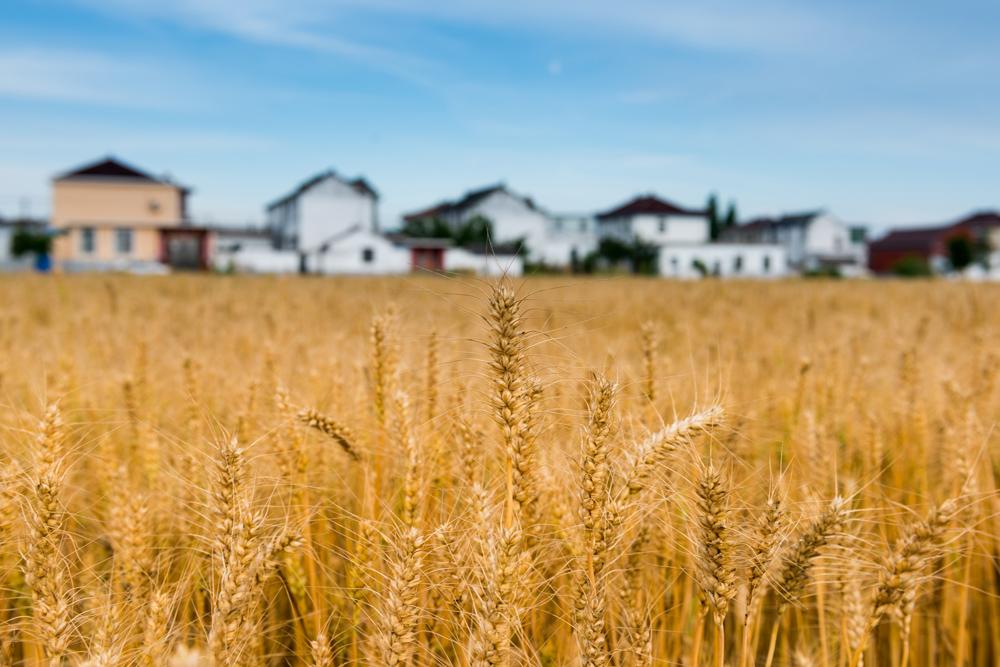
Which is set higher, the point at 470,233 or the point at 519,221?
the point at 519,221

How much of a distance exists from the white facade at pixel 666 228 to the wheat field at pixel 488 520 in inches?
2995

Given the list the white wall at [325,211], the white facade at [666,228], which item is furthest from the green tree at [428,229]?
the white facade at [666,228]

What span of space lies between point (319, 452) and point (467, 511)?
81cm

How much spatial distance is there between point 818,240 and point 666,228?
22715 mm

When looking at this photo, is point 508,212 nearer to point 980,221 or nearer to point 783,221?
point 783,221

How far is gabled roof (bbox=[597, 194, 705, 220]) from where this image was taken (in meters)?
78.8

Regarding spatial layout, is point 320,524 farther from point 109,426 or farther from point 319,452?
point 109,426

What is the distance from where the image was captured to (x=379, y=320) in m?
2.10

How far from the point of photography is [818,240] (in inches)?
3487

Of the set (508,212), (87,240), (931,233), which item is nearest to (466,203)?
(508,212)

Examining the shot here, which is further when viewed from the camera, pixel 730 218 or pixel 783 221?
pixel 730 218

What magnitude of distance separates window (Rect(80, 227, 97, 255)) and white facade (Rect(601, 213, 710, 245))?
4813 cm

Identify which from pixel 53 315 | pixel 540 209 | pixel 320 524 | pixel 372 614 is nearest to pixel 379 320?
pixel 320 524

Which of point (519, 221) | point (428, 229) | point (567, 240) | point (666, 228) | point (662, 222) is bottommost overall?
point (567, 240)
